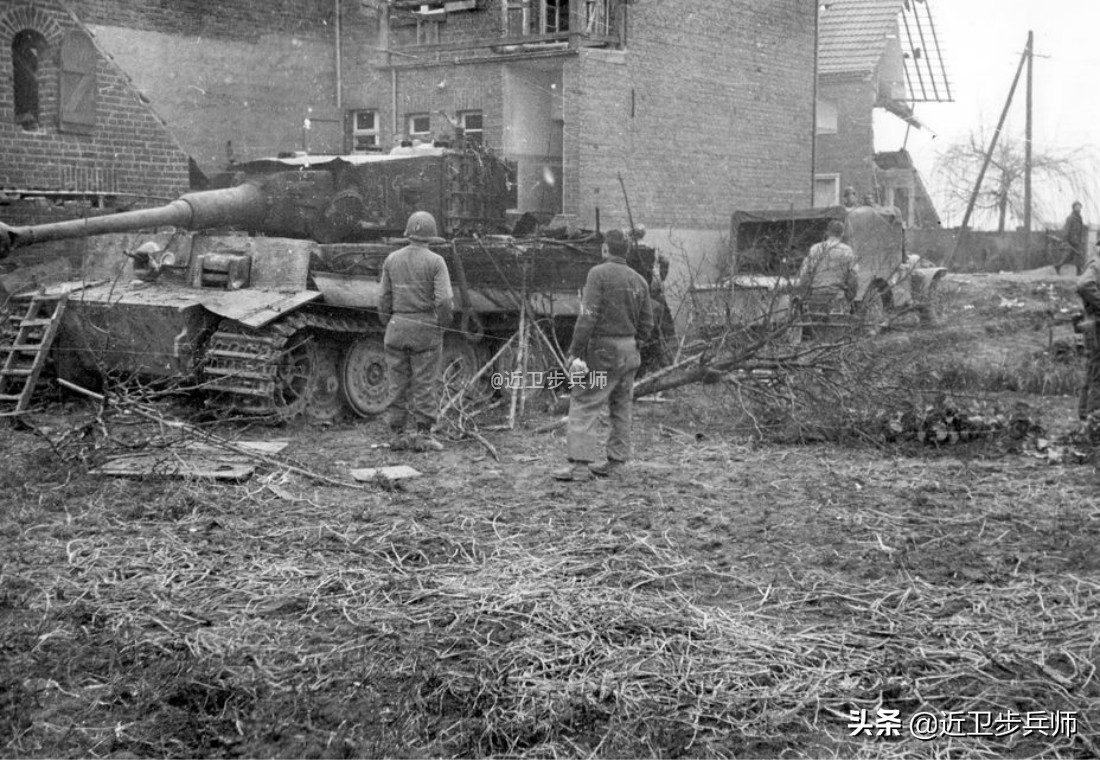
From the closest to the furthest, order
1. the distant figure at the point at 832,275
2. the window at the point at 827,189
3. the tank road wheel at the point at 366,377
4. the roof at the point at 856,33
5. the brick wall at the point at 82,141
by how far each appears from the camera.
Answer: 1. the tank road wheel at the point at 366,377
2. the distant figure at the point at 832,275
3. the brick wall at the point at 82,141
4. the roof at the point at 856,33
5. the window at the point at 827,189

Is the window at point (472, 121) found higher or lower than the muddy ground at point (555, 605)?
higher

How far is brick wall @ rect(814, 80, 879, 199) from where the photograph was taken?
33.6m

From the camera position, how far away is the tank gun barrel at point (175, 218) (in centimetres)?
1073

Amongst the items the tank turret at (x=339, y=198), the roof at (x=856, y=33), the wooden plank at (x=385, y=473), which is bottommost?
the wooden plank at (x=385, y=473)

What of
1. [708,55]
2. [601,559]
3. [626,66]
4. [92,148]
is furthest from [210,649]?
[708,55]

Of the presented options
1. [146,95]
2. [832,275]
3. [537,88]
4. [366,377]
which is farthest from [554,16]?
[366,377]

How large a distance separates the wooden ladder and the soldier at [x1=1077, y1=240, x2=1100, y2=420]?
28.1 ft

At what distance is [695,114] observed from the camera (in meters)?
23.6

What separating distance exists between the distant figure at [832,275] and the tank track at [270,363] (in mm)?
4372

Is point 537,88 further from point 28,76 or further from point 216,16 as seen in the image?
point 28,76

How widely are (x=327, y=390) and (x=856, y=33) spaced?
25.0 metres

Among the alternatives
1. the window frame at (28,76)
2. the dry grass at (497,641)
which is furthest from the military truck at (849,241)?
the dry grass at (497,641)

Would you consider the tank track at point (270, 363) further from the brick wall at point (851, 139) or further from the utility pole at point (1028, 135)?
the brick wall at point (851, 139)

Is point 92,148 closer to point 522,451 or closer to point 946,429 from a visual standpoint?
point 522,451
